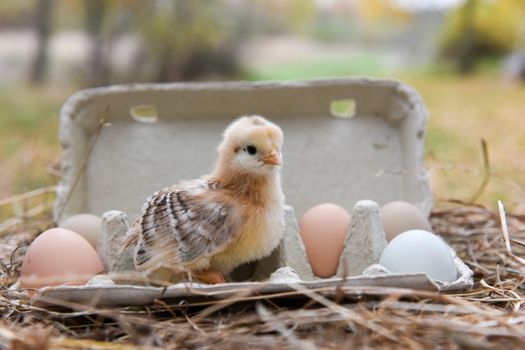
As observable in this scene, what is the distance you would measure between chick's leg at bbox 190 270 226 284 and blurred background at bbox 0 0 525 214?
2099mm

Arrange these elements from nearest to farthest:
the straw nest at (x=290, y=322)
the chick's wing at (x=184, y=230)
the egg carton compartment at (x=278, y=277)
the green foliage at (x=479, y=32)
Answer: the straw nest at (x=290, y=322)
the egg carton compartment at (x=278, y=277)
the chick's wing at (x=184, y=230)
the green foliage at (x=479, y=32)

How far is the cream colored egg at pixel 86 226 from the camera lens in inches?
63.1

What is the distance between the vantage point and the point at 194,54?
13.8ft

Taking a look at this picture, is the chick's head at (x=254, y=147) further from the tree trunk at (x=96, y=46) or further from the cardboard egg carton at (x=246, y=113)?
the tree trunk at (x=96, y=46)

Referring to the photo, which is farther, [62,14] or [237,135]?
[62,14]

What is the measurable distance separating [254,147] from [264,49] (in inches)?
119

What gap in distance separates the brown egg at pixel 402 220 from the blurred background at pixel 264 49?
173cm

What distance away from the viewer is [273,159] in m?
1.39

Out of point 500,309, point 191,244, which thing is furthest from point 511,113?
point 191,244

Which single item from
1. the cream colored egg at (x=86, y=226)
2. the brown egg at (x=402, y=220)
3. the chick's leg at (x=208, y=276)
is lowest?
the cream colored egg at (x=86, y=226)

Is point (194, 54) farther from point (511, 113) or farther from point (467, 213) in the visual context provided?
point (467, 213)

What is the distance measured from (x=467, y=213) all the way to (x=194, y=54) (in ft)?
8.65

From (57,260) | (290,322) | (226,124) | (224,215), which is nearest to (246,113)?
(226,124)

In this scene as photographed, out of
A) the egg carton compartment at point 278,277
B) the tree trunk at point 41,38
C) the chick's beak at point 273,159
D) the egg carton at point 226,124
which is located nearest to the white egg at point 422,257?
the egg carton compartment at point 278,277
